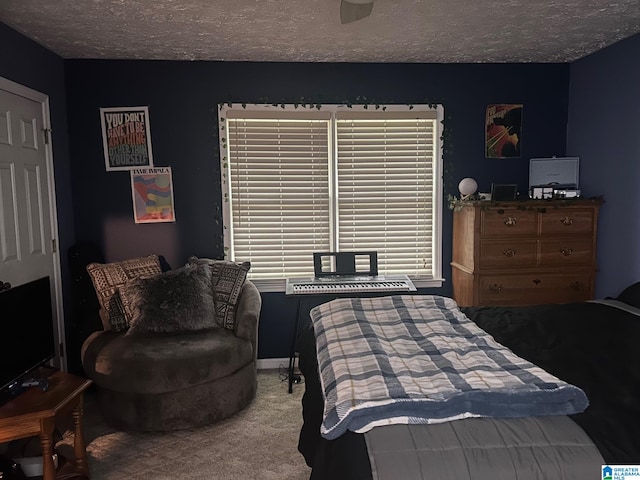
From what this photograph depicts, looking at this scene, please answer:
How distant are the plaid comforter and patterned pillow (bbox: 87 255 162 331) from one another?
1.68 m

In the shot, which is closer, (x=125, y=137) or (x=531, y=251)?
(x=531, y=251)

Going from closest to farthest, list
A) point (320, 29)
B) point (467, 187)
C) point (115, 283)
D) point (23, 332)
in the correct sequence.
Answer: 1. point (23, 332)
2. point (320, 29)
3. point (115, 283)
4. point (467, 187)

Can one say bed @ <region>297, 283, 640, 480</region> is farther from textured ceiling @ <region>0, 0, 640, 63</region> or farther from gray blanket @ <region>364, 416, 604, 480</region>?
A: textured ceiling @ <region>0, 0, 640, 63</region>

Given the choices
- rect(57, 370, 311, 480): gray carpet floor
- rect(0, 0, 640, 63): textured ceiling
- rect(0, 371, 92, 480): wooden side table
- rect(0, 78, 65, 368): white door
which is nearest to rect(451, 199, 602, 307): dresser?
rect(0, 0, 640, 63): textured ceiling

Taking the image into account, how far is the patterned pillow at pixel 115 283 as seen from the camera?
3.55 m

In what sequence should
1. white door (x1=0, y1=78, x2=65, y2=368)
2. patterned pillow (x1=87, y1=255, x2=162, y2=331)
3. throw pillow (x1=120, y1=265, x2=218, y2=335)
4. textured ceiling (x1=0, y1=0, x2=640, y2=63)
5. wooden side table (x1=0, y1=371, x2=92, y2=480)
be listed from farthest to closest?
patterned pillow (x1=87, y1=255, x2=162, y2=331)
throw pillow (x1=120, y1=265, x2=218, y2=335)
white door (x1=0, y1=78, x2=65, y2=368)
textured ceiling (x1=0, y1=0, x2=640, y2=63)
wooden side table (x1=0, y1=371, x2=92, y2=480)

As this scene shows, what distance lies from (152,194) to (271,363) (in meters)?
1.71

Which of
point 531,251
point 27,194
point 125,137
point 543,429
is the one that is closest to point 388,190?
point 531,251

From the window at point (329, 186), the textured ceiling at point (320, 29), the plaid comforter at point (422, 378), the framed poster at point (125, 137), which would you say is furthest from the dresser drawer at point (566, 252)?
the framed poster at point (125, 137)

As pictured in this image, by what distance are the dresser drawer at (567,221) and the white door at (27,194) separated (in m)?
3.60

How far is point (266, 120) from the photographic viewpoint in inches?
166

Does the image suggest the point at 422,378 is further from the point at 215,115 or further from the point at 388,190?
the point at 215,115

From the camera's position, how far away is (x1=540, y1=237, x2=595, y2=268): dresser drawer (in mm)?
3881

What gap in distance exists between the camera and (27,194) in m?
3.38
